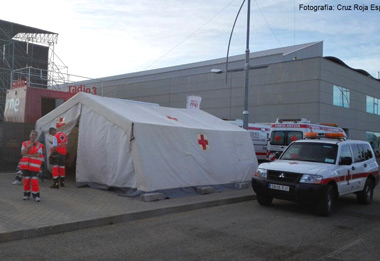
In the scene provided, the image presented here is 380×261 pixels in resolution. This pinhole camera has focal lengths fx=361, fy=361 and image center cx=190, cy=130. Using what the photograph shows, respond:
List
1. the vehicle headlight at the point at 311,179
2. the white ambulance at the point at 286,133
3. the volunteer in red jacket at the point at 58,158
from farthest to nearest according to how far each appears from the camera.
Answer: the white ambulance at the point at 286,133 < the volunteer in red jacket at the point at 58,158 < the vehicle headlight at the point at 311,179

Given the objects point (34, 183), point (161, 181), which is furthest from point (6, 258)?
point (161, 181)

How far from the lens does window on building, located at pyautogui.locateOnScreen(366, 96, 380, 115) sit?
44.2 meters

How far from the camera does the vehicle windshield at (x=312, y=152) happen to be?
30.4 feet

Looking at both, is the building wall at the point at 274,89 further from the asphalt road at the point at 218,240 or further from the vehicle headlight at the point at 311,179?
the asphalt road at the point at 218,240

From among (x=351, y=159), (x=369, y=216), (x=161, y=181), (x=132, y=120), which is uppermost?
(x=132, y=120)

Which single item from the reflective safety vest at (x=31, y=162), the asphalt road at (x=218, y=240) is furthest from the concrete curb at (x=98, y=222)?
the reflective safety vest at (x=31, y=162)

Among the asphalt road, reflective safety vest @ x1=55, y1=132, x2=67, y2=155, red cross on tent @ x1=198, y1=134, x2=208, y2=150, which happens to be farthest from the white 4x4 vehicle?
reflective safety vest @ x1=55, y1=132, x2=67, y2=155

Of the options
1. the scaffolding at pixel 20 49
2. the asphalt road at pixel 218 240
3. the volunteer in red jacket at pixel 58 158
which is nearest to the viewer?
the asphalt road at pixel 218 240

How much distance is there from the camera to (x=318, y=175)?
324 inches

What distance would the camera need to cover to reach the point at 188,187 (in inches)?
410

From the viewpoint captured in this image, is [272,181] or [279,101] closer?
[272,181]

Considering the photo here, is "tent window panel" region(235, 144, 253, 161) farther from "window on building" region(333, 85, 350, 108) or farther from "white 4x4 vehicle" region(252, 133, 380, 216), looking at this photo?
"window on building" region(333, 85, 350, 108)

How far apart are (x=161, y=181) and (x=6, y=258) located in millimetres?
4985

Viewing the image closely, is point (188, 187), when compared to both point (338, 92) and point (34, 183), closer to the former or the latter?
point (34, 183)
